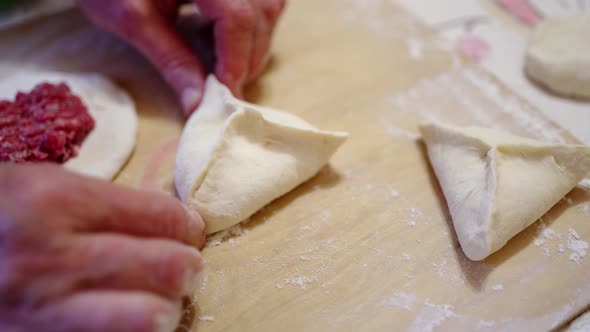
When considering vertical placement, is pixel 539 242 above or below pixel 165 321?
below

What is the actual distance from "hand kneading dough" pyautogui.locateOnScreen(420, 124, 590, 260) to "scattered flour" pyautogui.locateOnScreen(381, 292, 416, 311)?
0.22 meters

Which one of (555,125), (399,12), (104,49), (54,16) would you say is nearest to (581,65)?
(555,125)

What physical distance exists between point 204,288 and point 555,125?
1.38 m

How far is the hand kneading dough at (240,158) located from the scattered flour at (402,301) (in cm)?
46

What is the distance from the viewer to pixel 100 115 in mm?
1670

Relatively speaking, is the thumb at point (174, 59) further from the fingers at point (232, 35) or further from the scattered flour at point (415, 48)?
the scattered flour at point (415, 48)

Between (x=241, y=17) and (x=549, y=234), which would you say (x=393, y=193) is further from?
(x=241, y=17)

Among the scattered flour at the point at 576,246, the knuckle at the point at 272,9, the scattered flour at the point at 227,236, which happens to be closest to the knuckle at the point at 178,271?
the scattered flour at the point at 227,236

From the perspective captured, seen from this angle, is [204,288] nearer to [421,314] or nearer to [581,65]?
[421,314]

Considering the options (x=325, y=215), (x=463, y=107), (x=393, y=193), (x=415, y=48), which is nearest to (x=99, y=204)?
(x=325, y=215)

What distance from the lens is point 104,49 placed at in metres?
1.95

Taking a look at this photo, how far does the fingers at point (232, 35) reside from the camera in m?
1.58

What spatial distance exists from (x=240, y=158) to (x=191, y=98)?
42 centimetres

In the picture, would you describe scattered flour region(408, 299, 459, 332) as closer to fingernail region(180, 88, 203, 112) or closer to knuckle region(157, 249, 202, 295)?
knuckle region(157, 249, 202, 295)
